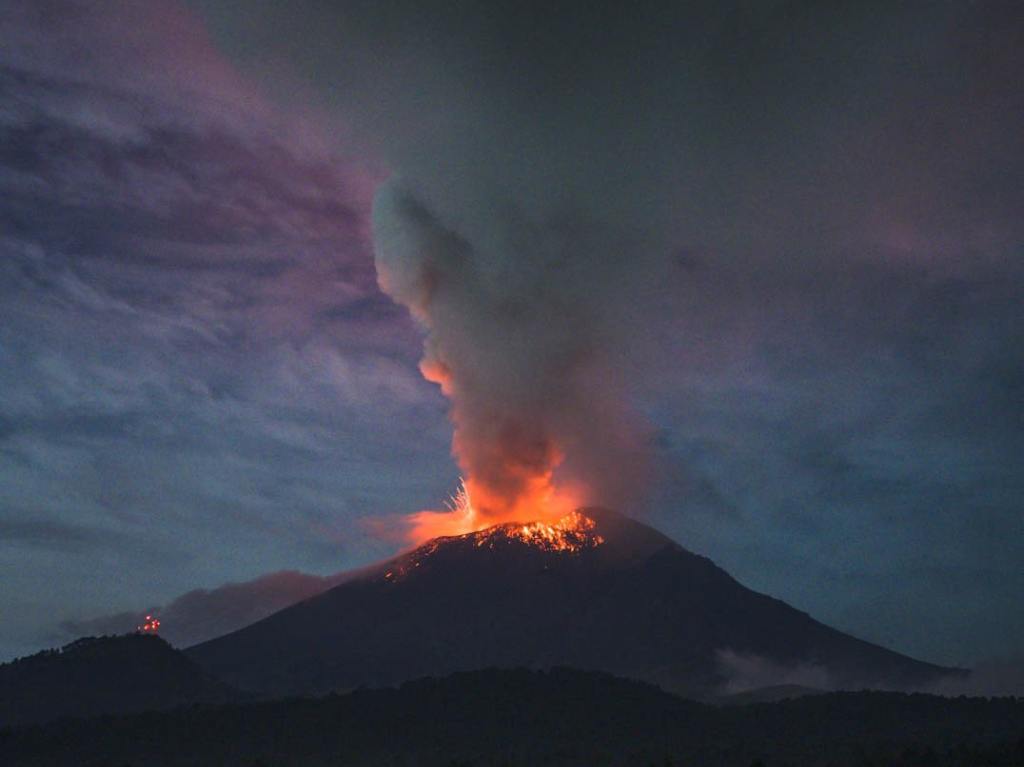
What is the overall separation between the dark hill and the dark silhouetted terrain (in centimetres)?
1891

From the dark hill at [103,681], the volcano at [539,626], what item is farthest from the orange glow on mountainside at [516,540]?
the dark hill at [103,681]

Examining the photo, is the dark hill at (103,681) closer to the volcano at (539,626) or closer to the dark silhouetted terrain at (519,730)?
the volcano at (539,626)

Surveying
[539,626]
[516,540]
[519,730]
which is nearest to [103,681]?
[519,730]

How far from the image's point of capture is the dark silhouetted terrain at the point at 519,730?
309 feet

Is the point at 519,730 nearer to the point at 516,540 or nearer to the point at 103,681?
the point at 103,681

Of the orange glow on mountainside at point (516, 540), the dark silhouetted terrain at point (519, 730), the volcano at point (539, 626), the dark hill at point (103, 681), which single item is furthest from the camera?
the orange glow on mountainside at point (516, 540)

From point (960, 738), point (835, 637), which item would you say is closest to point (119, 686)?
point (960, 738)

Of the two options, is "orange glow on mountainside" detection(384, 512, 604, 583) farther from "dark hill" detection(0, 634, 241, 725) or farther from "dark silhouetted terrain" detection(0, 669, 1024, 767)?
"dark silhouetted terrain" detection(0, 669, 1024, 767)

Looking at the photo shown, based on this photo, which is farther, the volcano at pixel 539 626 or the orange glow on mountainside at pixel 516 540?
the orange glow on mountainside at pixel 516 540

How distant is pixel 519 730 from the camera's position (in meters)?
A: 109

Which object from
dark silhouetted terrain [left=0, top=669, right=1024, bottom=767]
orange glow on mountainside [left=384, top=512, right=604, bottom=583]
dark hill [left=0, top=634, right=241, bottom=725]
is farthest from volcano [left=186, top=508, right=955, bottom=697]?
dark silhouetted terrain [left=0, top=669, right=1024, bottom=767]

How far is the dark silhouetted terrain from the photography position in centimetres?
9406

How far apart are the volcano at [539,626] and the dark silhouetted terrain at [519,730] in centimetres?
3101

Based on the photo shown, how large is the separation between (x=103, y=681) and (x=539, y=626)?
2624 inches
